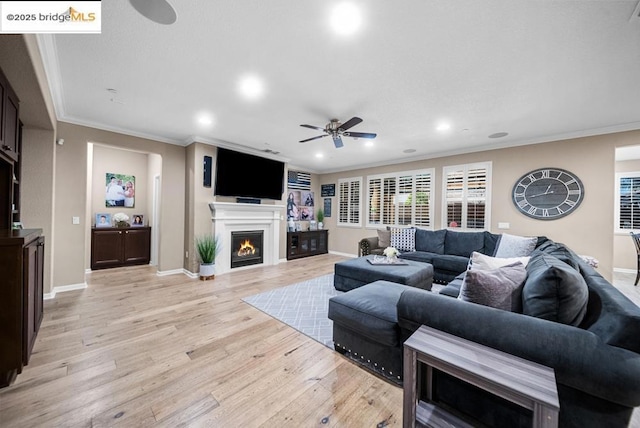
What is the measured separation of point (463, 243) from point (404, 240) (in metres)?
1.13

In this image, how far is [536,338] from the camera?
1140mm

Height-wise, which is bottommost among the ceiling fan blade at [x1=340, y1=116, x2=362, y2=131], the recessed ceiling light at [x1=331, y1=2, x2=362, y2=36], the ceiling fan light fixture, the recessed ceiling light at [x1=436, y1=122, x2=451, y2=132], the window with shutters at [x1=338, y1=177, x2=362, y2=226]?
the window with shutters at [x1=338, y1=177, x2=362, y2=226]

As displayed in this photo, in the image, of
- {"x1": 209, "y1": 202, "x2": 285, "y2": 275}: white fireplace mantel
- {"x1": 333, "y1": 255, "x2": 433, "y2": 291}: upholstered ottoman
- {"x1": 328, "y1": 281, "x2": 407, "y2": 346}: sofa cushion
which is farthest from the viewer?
{"x1": 209, "y1": 202, "x2": 285, "y2": 275}: white fireplace mantel

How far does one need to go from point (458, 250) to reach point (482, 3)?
401cm

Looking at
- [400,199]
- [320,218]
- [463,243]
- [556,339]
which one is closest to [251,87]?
[556,339]

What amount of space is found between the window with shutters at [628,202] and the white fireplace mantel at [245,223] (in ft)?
25.3

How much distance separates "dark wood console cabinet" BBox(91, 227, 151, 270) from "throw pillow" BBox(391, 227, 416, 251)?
562cm

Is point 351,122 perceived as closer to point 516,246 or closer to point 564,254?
point 564,254

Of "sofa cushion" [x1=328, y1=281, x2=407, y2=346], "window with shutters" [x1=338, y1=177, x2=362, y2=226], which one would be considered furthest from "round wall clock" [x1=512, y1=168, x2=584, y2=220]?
"sofa cushion" [x1=328, y1=281, x2=407, y2=346]

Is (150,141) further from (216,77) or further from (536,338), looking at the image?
(536,338)

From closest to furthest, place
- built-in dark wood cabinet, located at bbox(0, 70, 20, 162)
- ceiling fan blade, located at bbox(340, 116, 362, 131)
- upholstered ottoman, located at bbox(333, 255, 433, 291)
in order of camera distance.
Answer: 1. built-in dark wood cabinet, located at bbox(0, 70, 20, 162)
2. ceiling fan blade, located at bbox(340, 116, 362, 131)
3. upholstered ottoman, located at bbox(333, 255, 433, 291)

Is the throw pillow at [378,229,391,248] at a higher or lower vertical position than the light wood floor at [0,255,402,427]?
higher

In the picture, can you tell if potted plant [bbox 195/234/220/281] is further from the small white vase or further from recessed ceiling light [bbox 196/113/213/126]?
recessed ceiling light [bbox 196/113/213/126]

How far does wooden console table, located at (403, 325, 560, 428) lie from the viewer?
89cm
